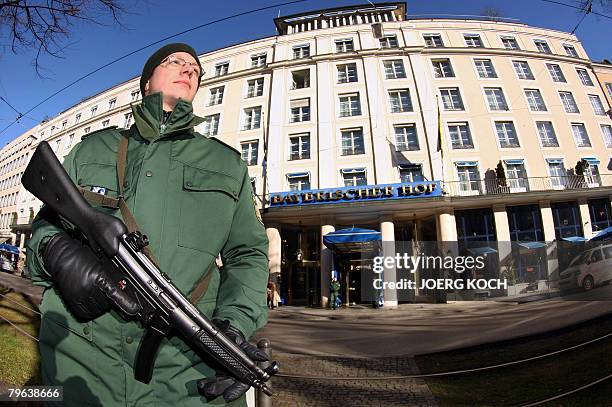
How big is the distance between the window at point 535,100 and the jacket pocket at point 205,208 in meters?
25.1

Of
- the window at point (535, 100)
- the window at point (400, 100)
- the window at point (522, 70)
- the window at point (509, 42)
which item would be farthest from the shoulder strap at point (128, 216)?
the window at point (509, 42)

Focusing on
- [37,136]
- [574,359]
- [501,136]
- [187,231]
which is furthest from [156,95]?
[37,136]

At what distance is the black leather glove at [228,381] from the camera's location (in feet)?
3.01

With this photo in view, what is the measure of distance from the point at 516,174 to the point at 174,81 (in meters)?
22.1

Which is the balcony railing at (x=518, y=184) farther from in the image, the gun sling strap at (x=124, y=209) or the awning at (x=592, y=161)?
the gun sling strap at (x=124, y=209)

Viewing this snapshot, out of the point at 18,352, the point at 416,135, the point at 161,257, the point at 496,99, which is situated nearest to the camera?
the point at 161,257

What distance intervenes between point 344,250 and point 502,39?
21.6m

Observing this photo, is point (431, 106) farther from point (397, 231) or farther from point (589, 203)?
point (589, 203)

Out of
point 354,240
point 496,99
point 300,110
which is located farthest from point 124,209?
point 496,99

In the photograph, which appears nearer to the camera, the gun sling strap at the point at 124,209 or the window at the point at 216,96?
the gun sling strap at the point at 124,209

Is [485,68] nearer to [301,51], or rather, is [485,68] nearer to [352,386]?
[301,51]

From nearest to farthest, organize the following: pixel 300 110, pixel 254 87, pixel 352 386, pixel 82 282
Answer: pixel 82 282 → pixel 352 386 → pixel 300 110 → pixel 254 87

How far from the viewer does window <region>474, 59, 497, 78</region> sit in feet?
67.3

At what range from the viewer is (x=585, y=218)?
53.2ft
